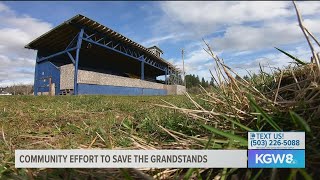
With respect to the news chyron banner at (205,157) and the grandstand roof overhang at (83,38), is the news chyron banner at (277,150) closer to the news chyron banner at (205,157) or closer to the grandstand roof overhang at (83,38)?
the news chyron banner at (205,157)

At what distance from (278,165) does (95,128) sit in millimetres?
1289

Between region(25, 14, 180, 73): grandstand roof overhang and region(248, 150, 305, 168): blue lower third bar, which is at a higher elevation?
region(25, 14, 180, 73): grandstand roof overhang

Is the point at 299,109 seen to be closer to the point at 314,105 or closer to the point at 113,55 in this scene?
the point at 314,105

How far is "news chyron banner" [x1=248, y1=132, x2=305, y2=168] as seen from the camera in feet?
3.18

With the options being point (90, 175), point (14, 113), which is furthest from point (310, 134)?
point (14, 113)

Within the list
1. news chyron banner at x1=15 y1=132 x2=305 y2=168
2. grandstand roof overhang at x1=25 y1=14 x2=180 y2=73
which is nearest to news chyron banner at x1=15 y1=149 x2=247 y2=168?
news chyron banner at x1=15 y1=132 x2=305 y2=168

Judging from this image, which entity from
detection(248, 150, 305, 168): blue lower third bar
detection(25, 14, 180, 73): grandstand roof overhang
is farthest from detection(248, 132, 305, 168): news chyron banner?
detection(25, 14, 180, 73): grandstand roof overhang

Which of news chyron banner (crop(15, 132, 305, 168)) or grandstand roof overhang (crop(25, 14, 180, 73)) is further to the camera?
grandstand roof overhang (crop(25, 14, 180, 73))

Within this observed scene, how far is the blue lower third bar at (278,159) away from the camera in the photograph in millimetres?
965

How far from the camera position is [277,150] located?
99 centimetres

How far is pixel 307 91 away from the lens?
1.29 metres

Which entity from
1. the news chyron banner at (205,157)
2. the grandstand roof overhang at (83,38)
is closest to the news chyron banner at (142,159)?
the news chyron banner at (205,157)

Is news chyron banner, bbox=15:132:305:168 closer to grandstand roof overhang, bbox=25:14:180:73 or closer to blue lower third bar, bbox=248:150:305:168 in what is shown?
blue lower third bar, bbox=248:150:305:168

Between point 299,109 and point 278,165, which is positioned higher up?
point 299,109
